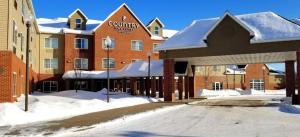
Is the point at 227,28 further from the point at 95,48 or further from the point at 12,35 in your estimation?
the point at 95,48

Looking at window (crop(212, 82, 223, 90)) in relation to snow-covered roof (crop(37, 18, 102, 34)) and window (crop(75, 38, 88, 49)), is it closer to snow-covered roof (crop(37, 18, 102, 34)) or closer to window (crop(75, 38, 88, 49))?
snow-covered roof (crop(37, 18, 102, 34))

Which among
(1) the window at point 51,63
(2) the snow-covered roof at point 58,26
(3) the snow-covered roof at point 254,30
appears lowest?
(1) the window at point 51,63

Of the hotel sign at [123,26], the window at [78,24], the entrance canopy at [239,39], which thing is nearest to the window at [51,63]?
the window at [78,24]

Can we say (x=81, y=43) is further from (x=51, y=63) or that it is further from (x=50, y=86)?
(x=50, y=86)

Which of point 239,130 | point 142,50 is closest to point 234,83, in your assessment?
point 142,50

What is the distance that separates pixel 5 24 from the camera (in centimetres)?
2308

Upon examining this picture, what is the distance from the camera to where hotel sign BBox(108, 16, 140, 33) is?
5588 centimetres

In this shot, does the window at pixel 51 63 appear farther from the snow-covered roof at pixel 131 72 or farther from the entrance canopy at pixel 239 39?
the entrance canopy at pixel 239 39

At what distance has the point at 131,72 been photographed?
43500 mm

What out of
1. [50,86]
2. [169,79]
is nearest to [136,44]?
[50,86]

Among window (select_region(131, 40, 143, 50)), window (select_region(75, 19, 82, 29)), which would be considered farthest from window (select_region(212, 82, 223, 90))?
window (select_region(75, 19, 82, 29))

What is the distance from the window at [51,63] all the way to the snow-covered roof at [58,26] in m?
3.70

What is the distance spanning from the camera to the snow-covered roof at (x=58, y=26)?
53.0 m

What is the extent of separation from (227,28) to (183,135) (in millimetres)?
17699
